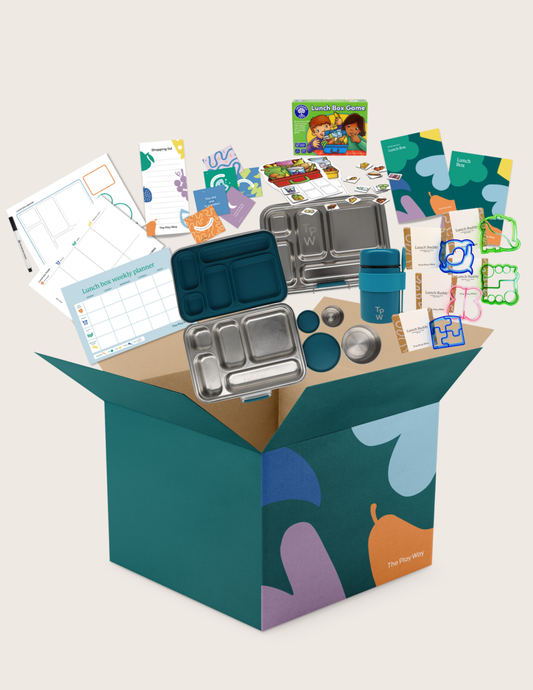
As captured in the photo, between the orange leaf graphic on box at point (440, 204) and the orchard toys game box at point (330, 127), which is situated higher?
the orchard toys game box at point (330, 127)

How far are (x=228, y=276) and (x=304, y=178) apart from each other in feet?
1.43

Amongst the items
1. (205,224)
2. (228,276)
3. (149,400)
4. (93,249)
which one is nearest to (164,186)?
(205,224)

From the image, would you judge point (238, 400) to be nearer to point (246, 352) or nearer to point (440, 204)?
point (246, 352)

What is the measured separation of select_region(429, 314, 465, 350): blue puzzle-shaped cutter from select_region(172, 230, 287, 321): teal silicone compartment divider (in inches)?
17.8

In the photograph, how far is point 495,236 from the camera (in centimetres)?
233

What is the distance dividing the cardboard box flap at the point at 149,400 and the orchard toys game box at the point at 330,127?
830 millimetres

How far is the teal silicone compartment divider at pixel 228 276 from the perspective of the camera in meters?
2.14

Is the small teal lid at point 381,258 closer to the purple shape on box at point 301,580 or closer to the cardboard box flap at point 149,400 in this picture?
the cardboard box flap at point 149,400

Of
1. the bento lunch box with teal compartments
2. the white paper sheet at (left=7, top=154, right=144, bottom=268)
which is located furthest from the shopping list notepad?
the bento lunch box with teal compartments

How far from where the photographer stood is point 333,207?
2406 mm

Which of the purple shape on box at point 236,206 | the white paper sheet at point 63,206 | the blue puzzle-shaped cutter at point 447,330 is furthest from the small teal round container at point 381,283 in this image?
the white paper sheet at point 63,206

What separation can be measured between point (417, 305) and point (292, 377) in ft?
1.40

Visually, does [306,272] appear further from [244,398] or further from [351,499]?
[351,499]

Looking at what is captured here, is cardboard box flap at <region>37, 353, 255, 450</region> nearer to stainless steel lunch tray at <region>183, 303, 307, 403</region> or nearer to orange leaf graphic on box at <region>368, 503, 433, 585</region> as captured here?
stainless steel lunch tray at <region>183, 303, 307, 403</region>
